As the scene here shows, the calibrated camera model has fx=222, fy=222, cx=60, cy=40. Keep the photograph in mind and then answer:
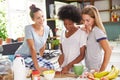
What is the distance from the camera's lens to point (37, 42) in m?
2.62

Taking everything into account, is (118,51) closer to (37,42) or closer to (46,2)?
(46,2)

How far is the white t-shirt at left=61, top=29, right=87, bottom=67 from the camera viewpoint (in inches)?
86.3

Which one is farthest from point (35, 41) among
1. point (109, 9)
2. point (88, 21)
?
point (109, 9)

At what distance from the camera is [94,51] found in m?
2.17

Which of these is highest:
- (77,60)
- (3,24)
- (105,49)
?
(3,24)

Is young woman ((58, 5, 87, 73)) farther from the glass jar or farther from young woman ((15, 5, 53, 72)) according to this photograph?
the glass jar

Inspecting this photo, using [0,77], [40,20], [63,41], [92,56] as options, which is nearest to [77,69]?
[92,56]

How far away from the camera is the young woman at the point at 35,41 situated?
2.44 meters

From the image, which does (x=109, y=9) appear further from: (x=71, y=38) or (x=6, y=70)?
(x=6, y=70)

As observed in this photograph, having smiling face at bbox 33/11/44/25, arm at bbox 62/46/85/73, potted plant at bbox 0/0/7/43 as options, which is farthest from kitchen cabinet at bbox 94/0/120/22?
arm at bbox 62/46/85/73

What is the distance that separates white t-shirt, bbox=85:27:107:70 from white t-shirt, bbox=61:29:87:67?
0.22 feet

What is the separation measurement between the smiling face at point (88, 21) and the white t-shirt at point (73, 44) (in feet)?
0.29

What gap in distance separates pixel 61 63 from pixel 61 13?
1.85ft

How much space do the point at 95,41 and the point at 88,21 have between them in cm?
21
